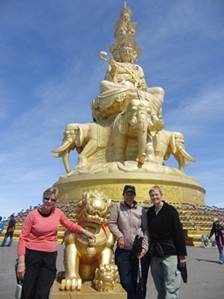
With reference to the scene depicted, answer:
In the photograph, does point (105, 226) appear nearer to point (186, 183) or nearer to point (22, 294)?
point (22, 294)

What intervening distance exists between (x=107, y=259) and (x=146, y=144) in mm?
13498

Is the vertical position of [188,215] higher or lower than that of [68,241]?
higher

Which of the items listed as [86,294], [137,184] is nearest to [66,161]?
[137,184]

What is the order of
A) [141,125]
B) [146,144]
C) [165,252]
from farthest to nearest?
[146,144] < [141,125] < [165,252]

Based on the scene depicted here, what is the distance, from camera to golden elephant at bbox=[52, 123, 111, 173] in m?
19.6

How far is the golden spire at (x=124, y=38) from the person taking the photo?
926 inches

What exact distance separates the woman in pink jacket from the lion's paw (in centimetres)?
114

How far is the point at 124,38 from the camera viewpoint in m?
23.7

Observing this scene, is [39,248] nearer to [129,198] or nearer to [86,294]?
[129,198]

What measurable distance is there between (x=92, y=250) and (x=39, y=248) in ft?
4.70

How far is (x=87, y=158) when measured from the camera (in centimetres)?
1959

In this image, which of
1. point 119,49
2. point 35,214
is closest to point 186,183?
point 119,49

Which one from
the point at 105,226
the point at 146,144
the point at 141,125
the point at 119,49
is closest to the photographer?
the point at 105,226

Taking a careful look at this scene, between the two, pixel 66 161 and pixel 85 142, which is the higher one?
pixel 85 142
